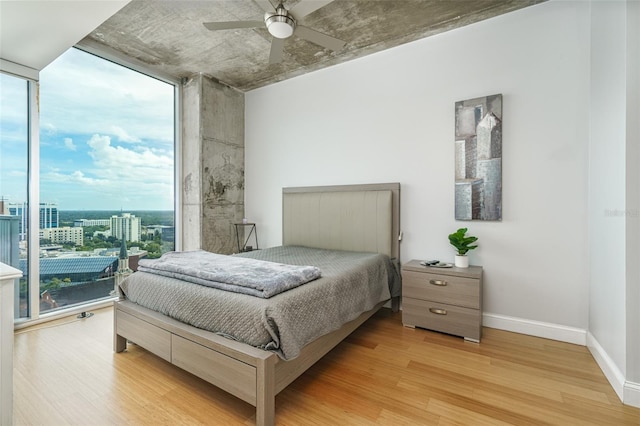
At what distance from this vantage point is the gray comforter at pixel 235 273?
172 cm

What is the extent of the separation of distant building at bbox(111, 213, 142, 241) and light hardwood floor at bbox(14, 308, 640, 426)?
1343mm

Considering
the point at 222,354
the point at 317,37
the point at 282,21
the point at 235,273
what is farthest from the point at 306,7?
the point at 222,354

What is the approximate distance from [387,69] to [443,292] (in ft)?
8.47

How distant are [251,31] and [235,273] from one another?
8.66ft

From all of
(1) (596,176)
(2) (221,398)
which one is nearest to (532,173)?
(1) (596,176)

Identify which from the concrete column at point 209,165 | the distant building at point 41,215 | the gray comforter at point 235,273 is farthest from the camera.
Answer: the concrete column at point 209,165

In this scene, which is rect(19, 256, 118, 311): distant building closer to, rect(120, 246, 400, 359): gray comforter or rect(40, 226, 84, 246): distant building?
rect(40, 226, 84, 246): distant building

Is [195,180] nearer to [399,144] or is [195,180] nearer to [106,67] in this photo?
[106,67]

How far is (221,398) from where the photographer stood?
175 centimetres

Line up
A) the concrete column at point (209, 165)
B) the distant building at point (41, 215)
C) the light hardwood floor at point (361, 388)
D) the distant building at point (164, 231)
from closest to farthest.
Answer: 1. the light hardwood floor at point (361, 388)
2. the distant building at point (41, 215)
3. the distant building at point (164, 231)
4. the concrete column at point (209, 165)

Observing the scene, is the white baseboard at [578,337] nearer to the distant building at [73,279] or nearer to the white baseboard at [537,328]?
the white baseboard at [537,328]

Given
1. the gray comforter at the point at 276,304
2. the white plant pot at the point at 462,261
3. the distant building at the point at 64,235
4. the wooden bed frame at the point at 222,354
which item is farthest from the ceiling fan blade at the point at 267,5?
the distant building at the point at 64,235

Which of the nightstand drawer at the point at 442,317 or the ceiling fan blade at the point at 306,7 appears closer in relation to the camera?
the ceiling fan blade at the point at 306,7

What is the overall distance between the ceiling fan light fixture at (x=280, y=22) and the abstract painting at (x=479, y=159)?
1824 mm
